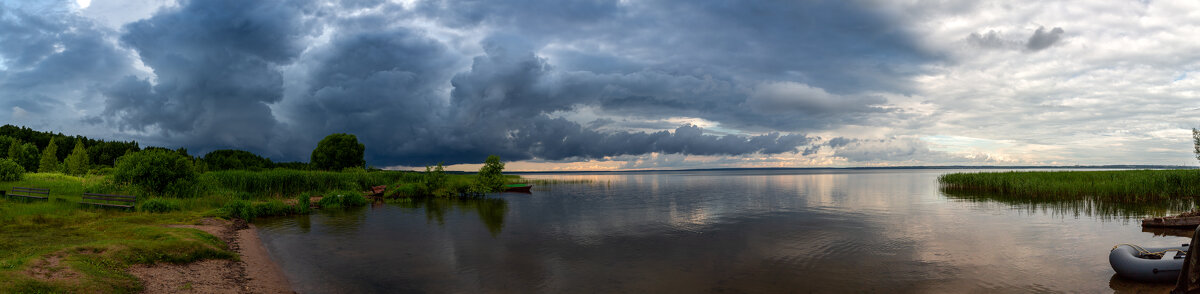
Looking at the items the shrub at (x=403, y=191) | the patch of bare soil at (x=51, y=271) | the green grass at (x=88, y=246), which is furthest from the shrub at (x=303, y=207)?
the patch of bare soil at (x=51, y=271)

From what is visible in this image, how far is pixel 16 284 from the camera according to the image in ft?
29.9

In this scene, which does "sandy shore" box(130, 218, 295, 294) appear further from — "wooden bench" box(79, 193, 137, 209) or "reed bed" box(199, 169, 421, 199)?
"reed bed" box(199, 169, 421, 199)

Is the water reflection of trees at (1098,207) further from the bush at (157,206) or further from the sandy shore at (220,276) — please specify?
the bush at (157,206)

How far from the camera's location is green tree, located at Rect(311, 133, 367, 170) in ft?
311

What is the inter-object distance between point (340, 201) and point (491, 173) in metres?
17.3

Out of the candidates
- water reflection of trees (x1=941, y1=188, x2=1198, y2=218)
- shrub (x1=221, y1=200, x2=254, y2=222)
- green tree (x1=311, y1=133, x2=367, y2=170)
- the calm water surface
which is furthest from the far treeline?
water reflection of trees (x1=941, y1=188, x2=1198, y2=218)

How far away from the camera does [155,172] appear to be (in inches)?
1221

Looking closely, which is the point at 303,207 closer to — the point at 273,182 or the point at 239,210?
the point at 239,210

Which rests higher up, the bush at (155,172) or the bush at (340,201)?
the bush at (155,172)

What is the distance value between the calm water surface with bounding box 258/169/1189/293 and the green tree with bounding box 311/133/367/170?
70.6 metres

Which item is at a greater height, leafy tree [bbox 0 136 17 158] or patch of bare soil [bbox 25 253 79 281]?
leafy tree [bbox 0 136 17 158]

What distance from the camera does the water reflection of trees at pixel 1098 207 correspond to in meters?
32.1

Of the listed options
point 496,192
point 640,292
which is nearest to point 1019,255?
point 640,292

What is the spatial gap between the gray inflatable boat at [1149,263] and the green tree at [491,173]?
47.5m
